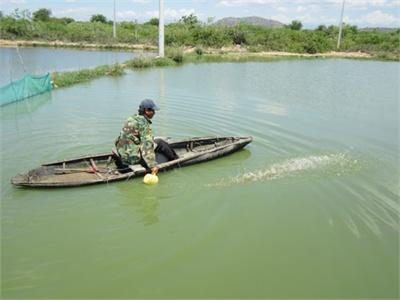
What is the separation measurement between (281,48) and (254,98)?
3811cm

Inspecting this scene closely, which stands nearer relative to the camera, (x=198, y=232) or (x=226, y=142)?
(x=198, y=232)

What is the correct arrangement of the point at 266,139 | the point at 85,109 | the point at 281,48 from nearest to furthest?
the point at 266,139 < the point at 85,109 < the point at 281,48

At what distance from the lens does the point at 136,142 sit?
27.4 feet

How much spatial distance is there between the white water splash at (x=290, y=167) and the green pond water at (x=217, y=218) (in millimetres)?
44

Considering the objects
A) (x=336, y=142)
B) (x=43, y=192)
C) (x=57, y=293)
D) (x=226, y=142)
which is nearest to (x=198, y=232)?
(x=57, y=293)

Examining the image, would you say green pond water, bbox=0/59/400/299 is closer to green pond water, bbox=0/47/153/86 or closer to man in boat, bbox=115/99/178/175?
man in boat, bbox=115/99/178/175

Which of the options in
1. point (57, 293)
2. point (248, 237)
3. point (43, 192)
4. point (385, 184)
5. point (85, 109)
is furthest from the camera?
point (85, 109)

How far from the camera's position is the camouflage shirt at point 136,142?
822cm

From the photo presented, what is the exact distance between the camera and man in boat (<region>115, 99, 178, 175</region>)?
820cm

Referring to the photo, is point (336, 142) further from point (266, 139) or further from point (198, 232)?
point (198, 232)

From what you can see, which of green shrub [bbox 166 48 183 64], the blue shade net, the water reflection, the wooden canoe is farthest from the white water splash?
green shrub [bbox 166 48 183 64]

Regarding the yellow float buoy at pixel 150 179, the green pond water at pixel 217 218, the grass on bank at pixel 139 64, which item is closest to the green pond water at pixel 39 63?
the grass on bank at pixel 139 64

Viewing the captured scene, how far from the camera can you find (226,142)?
10.3 meters

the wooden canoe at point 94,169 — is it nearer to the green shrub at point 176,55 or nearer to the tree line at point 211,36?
the green shrub at point 176,55
